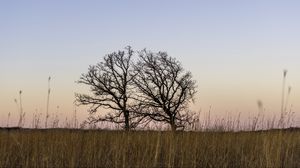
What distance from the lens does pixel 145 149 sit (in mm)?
10938

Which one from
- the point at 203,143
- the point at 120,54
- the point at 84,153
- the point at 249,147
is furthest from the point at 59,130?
the point at 120,54

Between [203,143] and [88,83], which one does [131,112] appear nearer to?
[88,83]

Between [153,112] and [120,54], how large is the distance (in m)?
4.45

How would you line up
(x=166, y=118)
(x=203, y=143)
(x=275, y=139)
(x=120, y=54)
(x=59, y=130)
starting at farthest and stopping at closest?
(x=120, y=54)
(x=166, y=118)
(x=59, y=130)
(x=203, y=143)
(x=275, y=139)

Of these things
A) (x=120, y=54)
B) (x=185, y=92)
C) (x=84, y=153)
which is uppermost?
(x=120, y=54)

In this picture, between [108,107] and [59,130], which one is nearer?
[59,130]

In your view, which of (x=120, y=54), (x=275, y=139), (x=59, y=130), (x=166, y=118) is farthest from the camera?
(x=120, y=54)

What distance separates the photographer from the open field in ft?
31.2

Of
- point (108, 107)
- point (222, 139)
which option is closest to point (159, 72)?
point (108, 107)

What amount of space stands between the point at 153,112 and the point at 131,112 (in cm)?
126

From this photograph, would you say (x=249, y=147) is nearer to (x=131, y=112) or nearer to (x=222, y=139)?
(x=222, y=139)

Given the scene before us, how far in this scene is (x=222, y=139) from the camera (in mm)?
12656

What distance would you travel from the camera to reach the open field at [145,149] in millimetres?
9500

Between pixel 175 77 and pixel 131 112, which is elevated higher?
pixel 175 77
